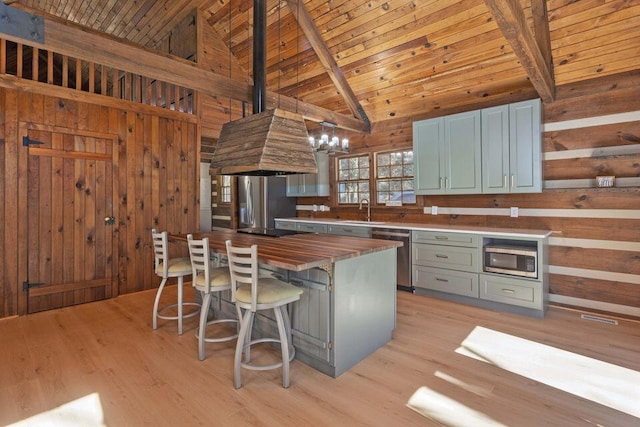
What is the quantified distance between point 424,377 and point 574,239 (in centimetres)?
260

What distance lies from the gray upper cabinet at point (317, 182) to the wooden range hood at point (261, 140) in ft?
7.32

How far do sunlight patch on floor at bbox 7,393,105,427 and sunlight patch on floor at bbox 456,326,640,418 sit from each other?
252 cm

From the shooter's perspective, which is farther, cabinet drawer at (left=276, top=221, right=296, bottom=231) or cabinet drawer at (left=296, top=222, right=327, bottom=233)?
cabinet drawer at (left=276, top=221, right=296, bottom=231)

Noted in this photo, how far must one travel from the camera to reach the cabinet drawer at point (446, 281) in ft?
12.3

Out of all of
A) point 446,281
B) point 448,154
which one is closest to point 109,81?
point 448,154

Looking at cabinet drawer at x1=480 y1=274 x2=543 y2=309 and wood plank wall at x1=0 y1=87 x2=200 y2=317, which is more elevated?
wood plank wall at x1=0 y1=87 x2=200 y2=317

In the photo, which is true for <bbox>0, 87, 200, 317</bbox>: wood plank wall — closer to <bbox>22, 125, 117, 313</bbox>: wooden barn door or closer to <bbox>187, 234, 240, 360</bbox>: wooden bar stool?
<bbox>22, 125, 117, 313</bbox>: wooden barn door

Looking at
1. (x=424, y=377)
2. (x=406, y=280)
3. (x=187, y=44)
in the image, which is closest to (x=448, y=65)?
(x=406, y=280)

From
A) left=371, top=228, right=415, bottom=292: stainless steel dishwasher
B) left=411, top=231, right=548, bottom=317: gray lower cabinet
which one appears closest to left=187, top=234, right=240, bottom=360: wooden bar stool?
left=371, top=228, right=415, bottom=292: stainless steel dishwasher

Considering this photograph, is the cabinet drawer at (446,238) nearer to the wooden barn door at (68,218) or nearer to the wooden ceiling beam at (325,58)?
the wooden ceiling beam at (325,58)

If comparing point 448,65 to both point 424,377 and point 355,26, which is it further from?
point 424,377

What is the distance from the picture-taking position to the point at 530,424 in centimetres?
179

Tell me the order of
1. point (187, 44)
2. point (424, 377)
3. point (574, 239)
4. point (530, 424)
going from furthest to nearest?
point (187, 44)
point (574, 239)
point (424, 377)
point (530, 424)

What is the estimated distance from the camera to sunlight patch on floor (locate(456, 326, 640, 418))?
2.04 m
